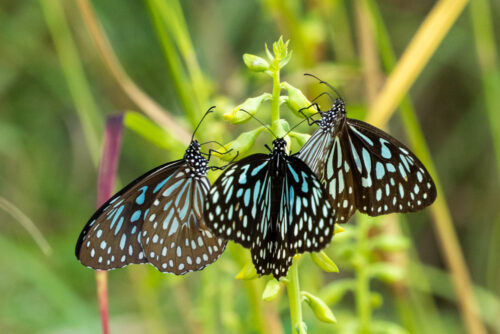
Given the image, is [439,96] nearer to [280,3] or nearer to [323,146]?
[280,3]

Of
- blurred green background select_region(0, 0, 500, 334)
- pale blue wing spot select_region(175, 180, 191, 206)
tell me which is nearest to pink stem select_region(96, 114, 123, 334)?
pale blue wing spot select_region(175, 180, 191, 206)

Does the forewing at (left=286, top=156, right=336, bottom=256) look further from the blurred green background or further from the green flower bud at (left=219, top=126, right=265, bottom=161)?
the blurred green background

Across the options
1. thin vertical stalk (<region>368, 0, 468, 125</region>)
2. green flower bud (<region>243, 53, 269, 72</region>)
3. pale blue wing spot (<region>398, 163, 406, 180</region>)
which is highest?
thin vertical stalk (<region>368, 0, 468, 125</region>)

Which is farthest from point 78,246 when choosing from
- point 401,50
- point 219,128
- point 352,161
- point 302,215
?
point 401,50

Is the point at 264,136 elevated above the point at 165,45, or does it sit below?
above

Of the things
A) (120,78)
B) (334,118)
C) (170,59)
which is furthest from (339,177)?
(120,78)

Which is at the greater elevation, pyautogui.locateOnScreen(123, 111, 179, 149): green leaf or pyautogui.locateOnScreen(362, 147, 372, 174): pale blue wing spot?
pyautogui.locateOnScreen(123, 111, 179, 149): green leaf

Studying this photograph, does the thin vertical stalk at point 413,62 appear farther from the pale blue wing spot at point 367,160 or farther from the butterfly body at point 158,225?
the butterfly body at point 158,225

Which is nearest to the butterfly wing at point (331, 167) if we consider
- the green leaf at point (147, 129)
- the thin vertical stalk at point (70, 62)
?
the green leaf at point (147, 129)
